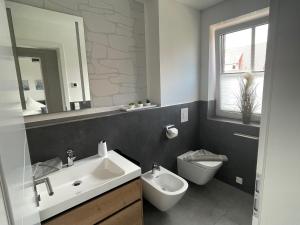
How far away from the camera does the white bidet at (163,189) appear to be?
1713mm

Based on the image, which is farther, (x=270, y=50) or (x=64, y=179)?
(x=64, y=179)

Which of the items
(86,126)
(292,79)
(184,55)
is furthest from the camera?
(184,55)

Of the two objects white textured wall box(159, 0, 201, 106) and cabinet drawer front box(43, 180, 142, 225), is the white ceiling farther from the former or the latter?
cabinet drawer front box(43, 180, 142, 225)

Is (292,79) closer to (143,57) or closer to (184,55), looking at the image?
(143,57)

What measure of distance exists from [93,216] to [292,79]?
138cm

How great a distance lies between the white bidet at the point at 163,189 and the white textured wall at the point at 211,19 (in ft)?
4.40

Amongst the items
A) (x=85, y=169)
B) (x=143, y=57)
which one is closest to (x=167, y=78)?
(x=143, y=57)

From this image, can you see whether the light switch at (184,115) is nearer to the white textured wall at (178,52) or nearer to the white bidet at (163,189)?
the white textured wall at (178,52)

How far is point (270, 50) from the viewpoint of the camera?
58cm

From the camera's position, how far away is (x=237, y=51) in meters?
2.38

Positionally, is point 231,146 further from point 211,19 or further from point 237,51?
point 211,19

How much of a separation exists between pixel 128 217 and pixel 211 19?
2604 millimetres

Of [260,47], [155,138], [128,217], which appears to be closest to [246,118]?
[260,47]

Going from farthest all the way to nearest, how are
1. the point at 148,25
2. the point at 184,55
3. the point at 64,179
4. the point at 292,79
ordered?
the point at 184,55 → the point at 148,25 → the point at 64,179 → the point at 292,79
